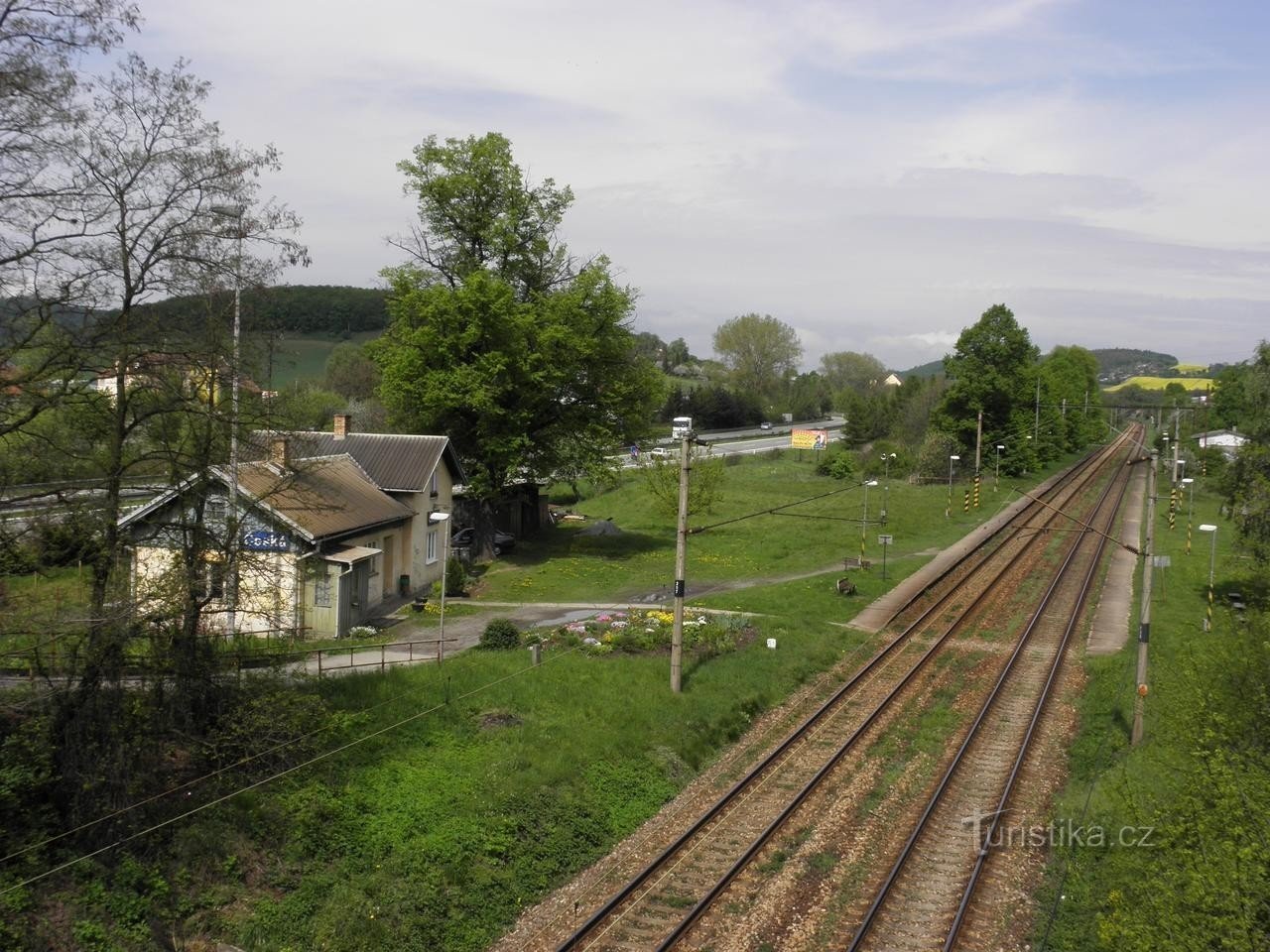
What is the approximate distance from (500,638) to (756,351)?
4395 inches

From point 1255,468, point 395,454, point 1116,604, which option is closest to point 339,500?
point 395,454

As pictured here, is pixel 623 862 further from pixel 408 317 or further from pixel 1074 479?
pixel 1074 479

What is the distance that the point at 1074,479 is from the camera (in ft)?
232

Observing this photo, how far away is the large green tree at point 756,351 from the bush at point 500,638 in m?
108

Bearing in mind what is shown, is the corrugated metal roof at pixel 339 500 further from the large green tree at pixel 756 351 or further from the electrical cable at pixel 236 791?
the large green tree at pixel 756 351

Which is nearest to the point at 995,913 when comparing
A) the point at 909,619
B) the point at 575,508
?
the point at 909,619

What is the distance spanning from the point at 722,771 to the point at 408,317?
25.0 meters

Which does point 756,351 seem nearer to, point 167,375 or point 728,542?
point 728,542

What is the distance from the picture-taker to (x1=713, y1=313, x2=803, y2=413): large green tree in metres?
131

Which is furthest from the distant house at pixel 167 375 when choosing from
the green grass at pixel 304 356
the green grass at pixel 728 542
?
the green grass at pixel 728 542

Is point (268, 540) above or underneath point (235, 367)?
underneath

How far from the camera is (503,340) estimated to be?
36562 mm

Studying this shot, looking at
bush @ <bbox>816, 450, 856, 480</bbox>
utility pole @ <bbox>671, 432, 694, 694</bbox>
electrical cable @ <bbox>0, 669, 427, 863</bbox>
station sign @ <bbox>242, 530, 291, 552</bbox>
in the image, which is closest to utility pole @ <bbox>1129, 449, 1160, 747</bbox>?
utility pole @ <bbox>671, 432, 694, 694</bbox>

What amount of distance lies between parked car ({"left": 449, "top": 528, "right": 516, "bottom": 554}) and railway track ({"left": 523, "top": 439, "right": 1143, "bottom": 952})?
55.8 feet
